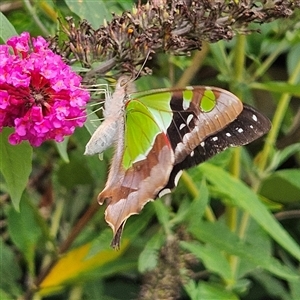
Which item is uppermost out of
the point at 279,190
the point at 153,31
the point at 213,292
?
the point at 153,31

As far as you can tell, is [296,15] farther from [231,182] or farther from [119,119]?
[119,119]

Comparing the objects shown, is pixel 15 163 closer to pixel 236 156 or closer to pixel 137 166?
pixel 137 166

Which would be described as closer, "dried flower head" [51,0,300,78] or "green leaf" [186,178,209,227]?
"dried flower head" [51,0,300,78]

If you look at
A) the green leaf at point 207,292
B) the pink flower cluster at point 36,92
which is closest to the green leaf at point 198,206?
the green leaf at point 207,292

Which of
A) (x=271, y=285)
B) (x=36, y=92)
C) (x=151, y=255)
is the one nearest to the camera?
(x=36, y=92)

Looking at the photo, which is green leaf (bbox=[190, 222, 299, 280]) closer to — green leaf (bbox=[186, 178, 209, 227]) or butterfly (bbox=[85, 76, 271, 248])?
green leaf (bbox=[186, 178, 209, 227])

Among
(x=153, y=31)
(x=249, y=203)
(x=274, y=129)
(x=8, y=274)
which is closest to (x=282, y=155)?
(x=274, y=129)

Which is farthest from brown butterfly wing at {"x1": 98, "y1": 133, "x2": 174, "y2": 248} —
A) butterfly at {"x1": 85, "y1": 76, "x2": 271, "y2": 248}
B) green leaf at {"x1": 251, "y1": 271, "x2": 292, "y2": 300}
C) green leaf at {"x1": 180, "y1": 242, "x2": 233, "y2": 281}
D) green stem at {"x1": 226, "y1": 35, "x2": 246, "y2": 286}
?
green leaf at {"x1": 251, "y1": 271, "x2": 292, "y2": 300}
